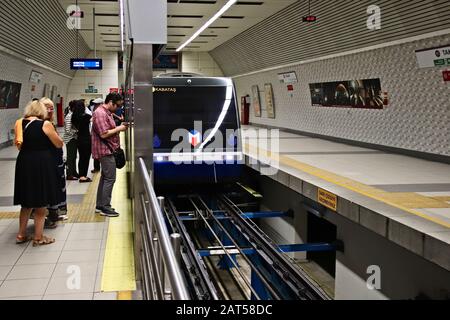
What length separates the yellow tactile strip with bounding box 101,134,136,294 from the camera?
4418 mm

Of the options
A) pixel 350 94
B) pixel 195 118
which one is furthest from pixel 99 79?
pixel 195 118

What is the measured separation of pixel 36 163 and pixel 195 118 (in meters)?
4.39

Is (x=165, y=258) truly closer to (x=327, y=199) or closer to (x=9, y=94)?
(x=327, y=199)

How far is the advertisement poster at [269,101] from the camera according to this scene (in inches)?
861

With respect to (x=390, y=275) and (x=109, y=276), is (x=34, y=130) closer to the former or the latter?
(x=109, y=276)

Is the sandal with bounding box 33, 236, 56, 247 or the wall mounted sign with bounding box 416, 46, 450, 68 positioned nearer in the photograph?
the sandal with bounding box 33, 236, 56, 247

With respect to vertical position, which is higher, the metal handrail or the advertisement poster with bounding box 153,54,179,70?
the advertisement poster with bounding box 153,54,179,70

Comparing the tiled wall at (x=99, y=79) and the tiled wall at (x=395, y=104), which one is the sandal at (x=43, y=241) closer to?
the tiled wall at (x=395, y=104)

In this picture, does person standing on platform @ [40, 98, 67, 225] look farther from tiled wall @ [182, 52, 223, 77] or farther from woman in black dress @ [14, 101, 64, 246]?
tiled wall @ [182, 52, 223, 77]

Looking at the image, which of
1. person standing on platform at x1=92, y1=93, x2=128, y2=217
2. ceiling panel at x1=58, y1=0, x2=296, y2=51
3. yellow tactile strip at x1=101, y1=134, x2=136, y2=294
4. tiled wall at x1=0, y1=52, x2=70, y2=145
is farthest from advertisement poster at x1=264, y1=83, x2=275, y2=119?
person standing on platform at x1=92, y1=93, x2=128, y2=217

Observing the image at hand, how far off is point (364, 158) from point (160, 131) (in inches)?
184

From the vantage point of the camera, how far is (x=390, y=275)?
624 centimetres

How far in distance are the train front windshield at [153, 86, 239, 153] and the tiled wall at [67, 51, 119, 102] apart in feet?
77.4
